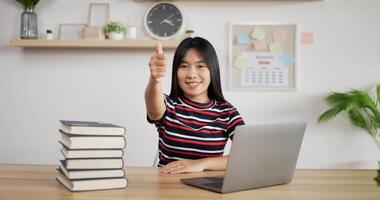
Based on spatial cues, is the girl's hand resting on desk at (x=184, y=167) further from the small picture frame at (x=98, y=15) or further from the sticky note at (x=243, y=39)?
the small picture frame at (x=98, y=15)

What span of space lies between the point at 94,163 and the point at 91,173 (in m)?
0.03

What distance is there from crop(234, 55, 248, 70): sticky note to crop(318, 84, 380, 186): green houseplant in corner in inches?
23.8

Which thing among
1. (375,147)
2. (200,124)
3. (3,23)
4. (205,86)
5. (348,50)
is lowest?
(375,147)

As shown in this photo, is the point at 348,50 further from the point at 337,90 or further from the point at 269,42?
the point at 269,42

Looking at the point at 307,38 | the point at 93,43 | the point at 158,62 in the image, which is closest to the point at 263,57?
the point at 307,38

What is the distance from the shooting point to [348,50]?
2.88 meters

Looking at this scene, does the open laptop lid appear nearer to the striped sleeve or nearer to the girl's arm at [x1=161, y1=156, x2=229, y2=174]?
the girl's arm at [x1=161, y1=156, x2=229, y2=174]

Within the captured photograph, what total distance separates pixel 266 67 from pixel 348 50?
0.57 meters

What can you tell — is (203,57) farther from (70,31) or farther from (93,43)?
(70,31)

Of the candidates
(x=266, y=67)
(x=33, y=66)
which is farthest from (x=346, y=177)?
(x=33, y=66)

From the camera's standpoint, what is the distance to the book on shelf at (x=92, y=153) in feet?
3.64

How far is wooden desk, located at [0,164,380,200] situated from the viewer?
3.49 feet

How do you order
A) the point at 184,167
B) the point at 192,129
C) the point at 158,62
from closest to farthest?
the point at 158,62, the point at 184,167, the point at 192,129

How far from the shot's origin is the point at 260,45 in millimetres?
2879
